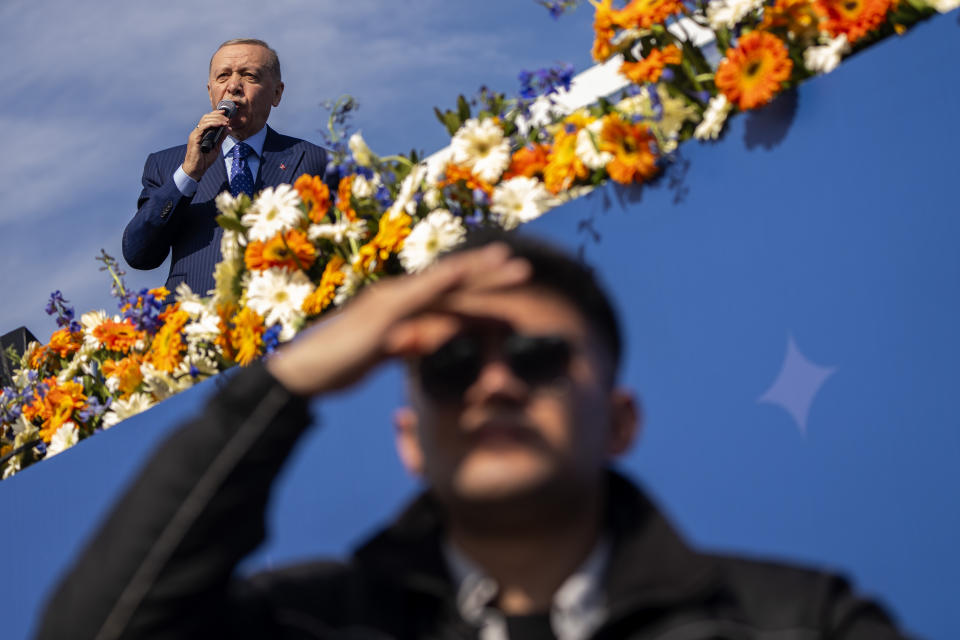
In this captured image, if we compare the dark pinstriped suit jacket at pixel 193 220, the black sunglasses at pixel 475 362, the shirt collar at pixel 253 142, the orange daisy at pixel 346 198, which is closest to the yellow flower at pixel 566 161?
the orange daisy at pixel 346 198

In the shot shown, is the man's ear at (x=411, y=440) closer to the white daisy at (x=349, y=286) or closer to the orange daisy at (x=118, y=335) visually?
the white daisy at (x=349, y=286)

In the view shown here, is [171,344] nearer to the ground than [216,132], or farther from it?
nearer to the ground

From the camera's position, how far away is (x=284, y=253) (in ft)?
9.50

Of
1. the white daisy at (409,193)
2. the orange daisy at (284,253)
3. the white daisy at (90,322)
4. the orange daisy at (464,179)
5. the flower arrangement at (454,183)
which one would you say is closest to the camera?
the flower arrangement at (454,183)

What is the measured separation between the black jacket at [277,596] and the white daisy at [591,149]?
1.16 metres

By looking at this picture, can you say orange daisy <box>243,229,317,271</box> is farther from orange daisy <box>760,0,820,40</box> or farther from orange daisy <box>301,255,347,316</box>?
orange daisy <box>760,0,820,40</box>

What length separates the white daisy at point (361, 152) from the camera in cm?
291

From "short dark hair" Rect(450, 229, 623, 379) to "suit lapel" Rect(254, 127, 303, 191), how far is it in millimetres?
2339

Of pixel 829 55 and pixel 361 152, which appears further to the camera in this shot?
pixel 361 152

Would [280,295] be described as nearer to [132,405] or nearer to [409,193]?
[409,193]

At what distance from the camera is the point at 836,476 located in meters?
1.74


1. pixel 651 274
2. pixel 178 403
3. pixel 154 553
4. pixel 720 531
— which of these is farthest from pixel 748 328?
pixel 178 403

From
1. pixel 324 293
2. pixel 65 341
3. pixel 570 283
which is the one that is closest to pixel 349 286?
pixel 324 293

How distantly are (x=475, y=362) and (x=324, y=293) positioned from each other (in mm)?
1598
